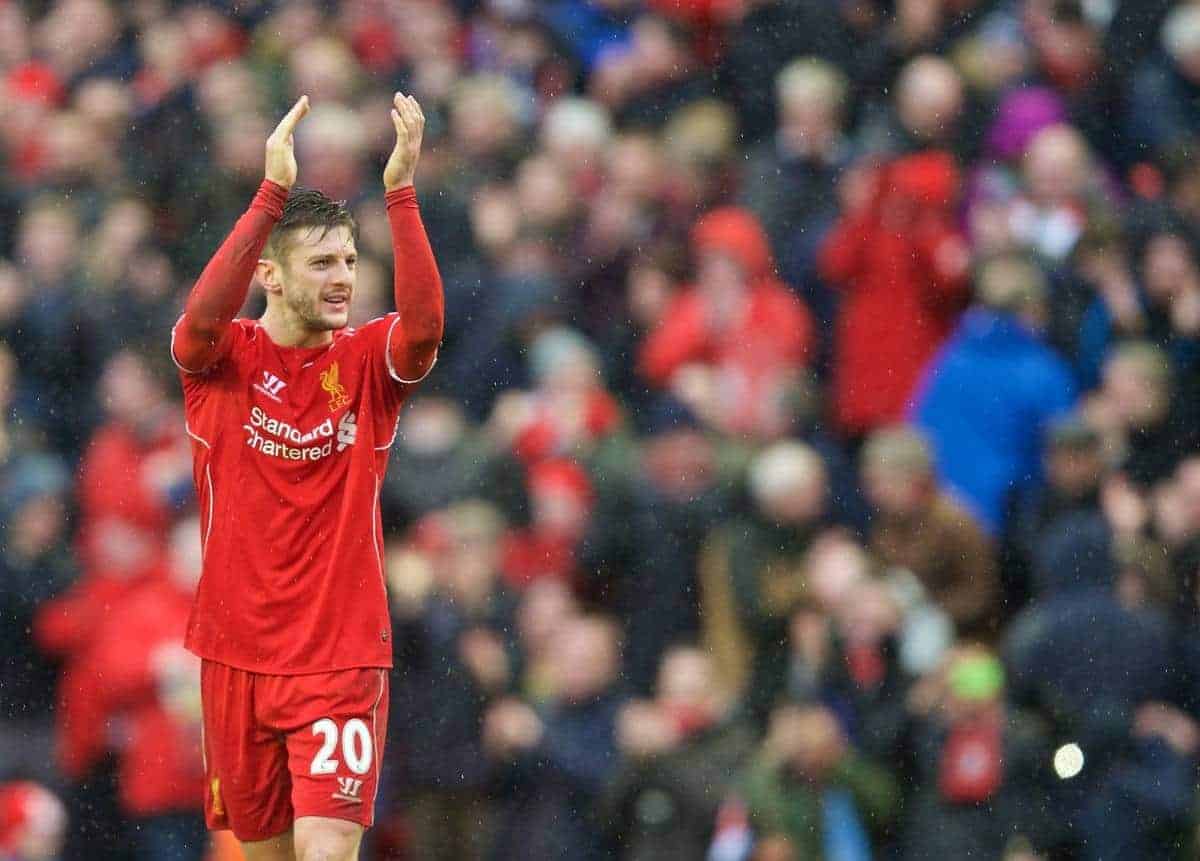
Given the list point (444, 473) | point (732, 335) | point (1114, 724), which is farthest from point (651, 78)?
point (1114, 724)

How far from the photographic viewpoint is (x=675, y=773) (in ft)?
29.9

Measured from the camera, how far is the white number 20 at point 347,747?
675 centimetres

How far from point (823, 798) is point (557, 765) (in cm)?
99

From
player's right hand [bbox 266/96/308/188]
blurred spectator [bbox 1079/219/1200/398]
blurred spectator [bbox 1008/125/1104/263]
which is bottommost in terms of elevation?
blurred spectator [bbox 1079/219/1200/398]

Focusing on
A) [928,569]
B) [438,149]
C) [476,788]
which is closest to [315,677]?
[476,788]

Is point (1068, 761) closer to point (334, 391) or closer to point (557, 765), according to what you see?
point (557, 765)

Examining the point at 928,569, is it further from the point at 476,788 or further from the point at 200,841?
the point at 200,841

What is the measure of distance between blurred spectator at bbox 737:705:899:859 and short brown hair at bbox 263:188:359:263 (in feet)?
9.90

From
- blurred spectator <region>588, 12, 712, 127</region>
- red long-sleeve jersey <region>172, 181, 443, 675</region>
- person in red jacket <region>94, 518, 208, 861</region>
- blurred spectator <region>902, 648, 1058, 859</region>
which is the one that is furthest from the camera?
blurred spectator <region>588, 12, 712, 127</region>

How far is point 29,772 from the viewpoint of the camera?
1005 cm

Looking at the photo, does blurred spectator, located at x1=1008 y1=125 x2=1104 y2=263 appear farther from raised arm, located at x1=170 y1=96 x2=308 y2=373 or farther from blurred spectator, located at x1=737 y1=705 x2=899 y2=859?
raised arm, located at x1=170 y1=96 x2=308 y2=373

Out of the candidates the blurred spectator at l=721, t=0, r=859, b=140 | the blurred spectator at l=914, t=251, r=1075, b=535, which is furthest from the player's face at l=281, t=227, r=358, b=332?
the blurred spectator at l=721, t=0, r=859, b=140

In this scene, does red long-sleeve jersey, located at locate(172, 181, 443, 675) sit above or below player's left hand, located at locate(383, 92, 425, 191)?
below

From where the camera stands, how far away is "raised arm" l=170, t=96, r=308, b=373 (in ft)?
21.7
